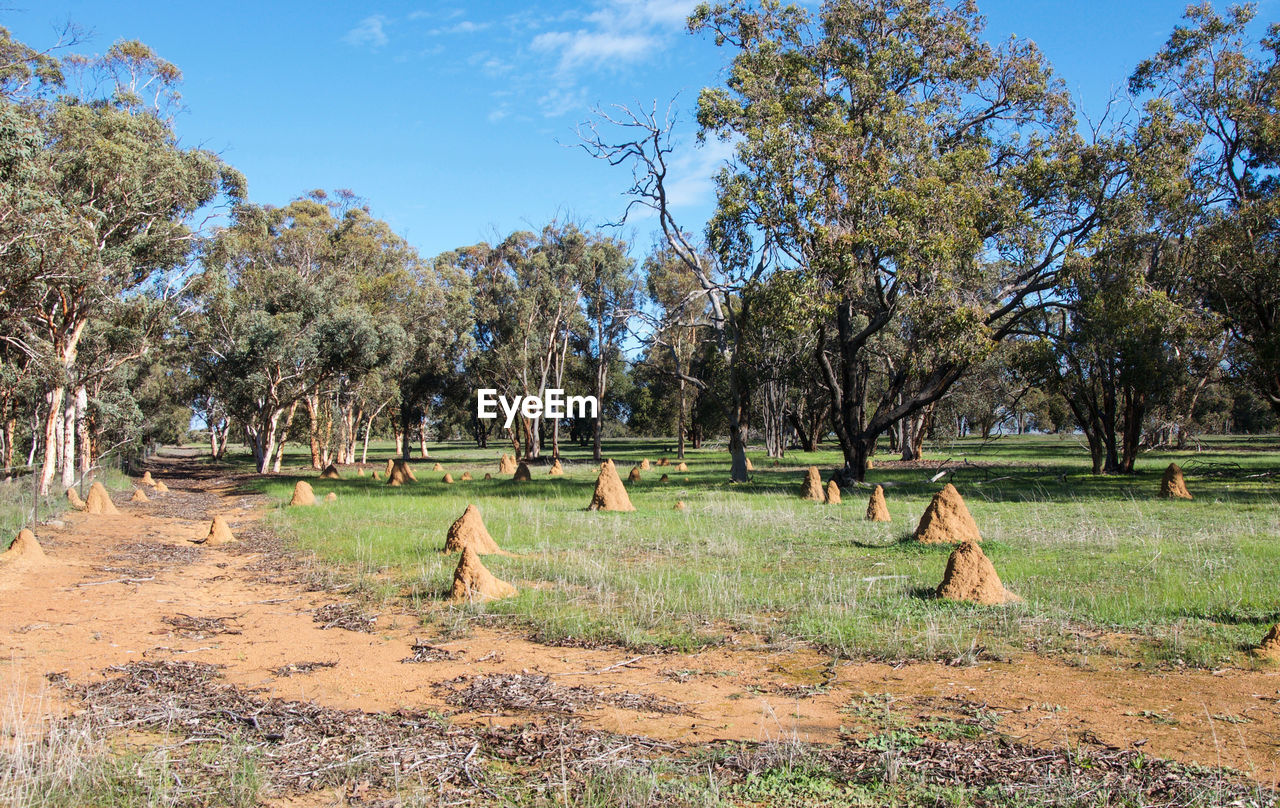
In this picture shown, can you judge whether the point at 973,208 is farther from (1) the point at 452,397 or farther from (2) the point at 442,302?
(1) the point at 452,397

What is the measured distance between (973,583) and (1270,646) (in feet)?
8.14

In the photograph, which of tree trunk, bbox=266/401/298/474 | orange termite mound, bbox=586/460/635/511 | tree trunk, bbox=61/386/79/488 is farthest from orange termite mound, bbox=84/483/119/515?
tree trunk, bbox=266/401/298/474

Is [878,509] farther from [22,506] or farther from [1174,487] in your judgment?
[22,506]

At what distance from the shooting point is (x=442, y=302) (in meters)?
46.2

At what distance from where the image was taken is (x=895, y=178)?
20266mm

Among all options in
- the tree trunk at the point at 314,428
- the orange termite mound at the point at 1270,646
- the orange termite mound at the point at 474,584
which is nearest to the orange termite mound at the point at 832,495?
the orange termite mound at the point at 474,584

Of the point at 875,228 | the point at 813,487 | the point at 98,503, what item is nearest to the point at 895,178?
the point at 875,228

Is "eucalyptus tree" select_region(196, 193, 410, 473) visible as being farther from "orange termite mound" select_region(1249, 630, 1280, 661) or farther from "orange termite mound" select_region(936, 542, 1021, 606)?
"orange termite mound" select_region(1249, 630, 1280, 661)

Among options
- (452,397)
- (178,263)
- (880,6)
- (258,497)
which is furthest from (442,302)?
(880,6)

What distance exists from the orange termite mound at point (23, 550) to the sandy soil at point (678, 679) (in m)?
1.20

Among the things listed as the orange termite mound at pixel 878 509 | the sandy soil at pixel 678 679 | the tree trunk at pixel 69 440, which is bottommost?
the sandy soil at pixel 678 679

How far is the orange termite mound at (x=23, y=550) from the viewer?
11102 mm

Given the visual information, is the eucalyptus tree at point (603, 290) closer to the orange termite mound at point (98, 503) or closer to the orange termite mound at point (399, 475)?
the orange termite mound at point (399, 475)

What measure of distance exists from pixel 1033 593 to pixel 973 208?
13.0 metres
